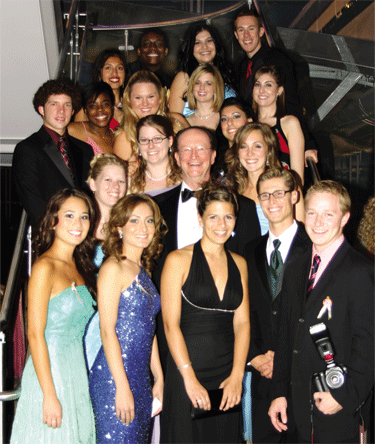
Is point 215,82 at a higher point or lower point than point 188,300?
higher

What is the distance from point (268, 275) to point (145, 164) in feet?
4.56

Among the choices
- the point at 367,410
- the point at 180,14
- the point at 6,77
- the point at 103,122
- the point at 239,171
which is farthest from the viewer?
the point at 180,14

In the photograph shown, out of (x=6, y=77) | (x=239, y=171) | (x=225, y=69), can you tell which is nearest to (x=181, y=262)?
(x=239, y=171)

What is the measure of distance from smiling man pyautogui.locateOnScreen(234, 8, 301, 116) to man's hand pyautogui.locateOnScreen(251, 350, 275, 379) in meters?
2.62

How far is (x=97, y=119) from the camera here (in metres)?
5.07

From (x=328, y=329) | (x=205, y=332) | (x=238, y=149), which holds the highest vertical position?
(x=238, y=149)

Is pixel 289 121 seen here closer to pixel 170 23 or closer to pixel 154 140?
pixel 154 140

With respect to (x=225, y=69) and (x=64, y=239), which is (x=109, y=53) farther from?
(x=64, y=239)

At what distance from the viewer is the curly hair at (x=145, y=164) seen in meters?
4.28

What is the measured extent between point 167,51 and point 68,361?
13.9 ft

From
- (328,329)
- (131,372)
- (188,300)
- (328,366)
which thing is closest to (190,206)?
(188,300)

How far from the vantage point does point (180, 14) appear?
7.98m

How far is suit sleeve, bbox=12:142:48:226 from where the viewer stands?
4160 millimetres

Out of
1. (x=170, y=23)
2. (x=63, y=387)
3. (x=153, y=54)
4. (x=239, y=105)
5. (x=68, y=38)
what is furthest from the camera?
(x=170, y=23)
